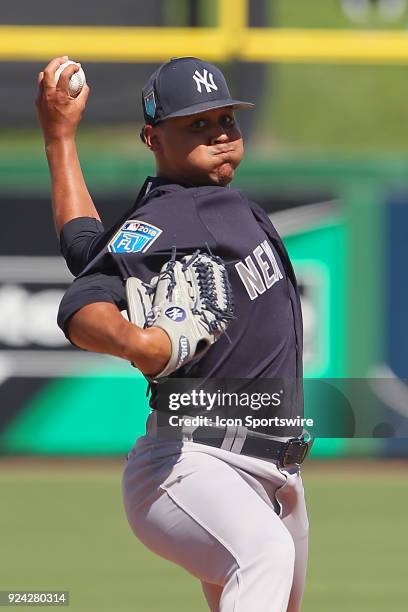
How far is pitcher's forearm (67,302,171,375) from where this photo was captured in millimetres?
2580

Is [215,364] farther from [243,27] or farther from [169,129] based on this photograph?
[243,27]

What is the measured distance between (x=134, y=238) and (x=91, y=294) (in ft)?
0.58

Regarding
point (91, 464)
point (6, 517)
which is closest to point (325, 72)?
point (91, 464)

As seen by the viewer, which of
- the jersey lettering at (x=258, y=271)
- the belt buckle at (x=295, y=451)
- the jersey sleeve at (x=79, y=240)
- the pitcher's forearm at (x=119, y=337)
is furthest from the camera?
the jersey sleeve at (x=79, y=240)

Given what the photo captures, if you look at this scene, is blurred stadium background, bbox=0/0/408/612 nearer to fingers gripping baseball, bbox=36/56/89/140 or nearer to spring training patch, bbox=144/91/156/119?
fingers gripping baseball, bbox=36/56/89/140

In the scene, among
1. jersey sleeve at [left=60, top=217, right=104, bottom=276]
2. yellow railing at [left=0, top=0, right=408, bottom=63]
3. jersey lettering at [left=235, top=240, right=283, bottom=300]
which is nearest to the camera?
→ jersey lettering at [left=235, top=240, right=283, bottom=300]

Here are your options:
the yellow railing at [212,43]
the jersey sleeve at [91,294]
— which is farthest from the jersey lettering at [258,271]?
the yellow railing at [212,43]

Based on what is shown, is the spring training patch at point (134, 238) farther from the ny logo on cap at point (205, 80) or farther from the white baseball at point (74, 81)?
the white baseball at point (74, 81)

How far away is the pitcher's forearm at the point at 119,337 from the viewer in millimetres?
2580

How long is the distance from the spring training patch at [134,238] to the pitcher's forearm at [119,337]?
0.55 feet

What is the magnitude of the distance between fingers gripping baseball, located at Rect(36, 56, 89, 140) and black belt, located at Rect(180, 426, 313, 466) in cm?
98

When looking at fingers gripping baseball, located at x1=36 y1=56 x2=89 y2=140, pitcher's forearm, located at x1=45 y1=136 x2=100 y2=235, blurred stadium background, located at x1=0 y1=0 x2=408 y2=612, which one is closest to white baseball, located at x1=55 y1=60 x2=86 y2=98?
fingers gripping baseball, located at x1=36 y1=56 x2=89 y2=140

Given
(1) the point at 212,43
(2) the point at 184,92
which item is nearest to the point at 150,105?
(2) the point at 184,92

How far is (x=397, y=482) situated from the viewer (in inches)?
298
